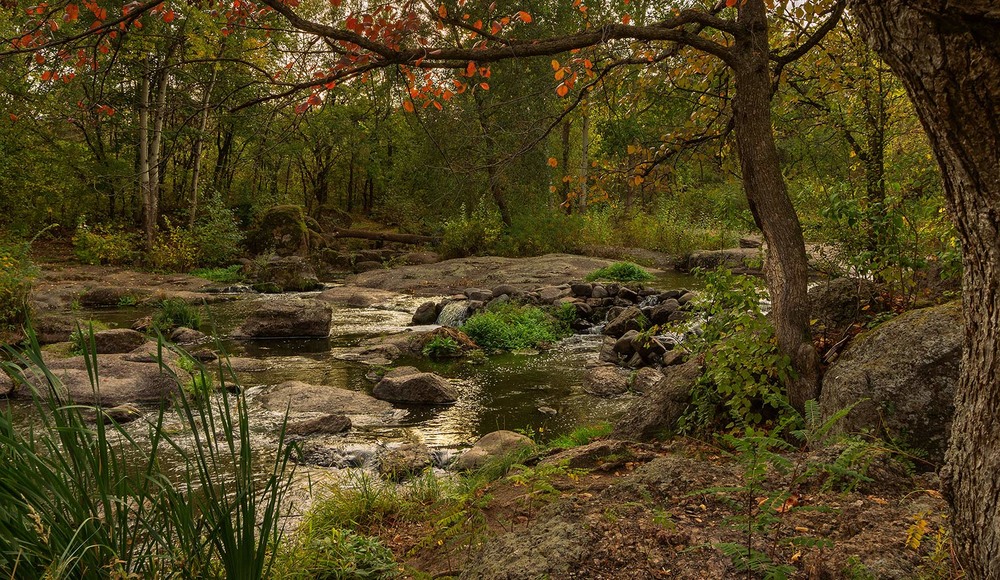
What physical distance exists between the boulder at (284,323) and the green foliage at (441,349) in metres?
2.73

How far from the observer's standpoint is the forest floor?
7.18 feet

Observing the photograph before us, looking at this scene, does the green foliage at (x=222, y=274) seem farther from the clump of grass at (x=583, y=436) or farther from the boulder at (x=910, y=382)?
the boulder at (x=910, y=382)

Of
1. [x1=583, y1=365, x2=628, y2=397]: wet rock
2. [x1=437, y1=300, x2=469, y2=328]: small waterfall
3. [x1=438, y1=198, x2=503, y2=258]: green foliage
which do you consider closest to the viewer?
[x1=583, y1=365, x2=628, y2=397]: wet rock

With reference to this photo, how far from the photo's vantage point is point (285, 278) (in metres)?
18.0

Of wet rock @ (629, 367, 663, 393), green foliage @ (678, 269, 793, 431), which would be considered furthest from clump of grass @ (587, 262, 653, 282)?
green foliage @ (678, 269, 793, 431)

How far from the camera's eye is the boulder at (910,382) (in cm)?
328

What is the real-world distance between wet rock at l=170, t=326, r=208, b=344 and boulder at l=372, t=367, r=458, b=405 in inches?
186

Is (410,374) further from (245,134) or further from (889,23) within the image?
(245,134)

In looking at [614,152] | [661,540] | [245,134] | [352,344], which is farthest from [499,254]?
[661,540]

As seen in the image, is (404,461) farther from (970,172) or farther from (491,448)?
(970,172)

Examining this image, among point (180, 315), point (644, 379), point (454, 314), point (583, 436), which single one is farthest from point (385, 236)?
point (583, 436)

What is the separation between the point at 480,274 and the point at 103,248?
12237mm

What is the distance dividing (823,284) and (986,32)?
3.95 metres

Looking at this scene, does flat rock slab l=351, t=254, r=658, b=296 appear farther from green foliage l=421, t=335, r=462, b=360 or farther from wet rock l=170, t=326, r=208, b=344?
wet rock l=170, t=326, r=208, b=344
